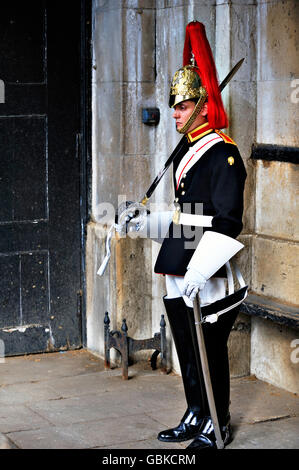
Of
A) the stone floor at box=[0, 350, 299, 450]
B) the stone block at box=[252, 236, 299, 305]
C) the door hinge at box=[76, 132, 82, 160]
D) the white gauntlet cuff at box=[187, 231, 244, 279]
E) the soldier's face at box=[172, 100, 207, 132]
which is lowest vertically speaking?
the stone floor at box=[0, 350, 299, 450]

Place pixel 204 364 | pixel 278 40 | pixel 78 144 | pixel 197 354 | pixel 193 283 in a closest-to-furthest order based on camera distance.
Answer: pixel 193 283 < pixel 204 364 < pixel 197 354 < pixel 278 40 < pixel 78 144

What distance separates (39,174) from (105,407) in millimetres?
1662

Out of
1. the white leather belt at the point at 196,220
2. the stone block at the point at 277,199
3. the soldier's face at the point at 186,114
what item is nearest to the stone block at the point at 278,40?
the stone block at the point at 277,199

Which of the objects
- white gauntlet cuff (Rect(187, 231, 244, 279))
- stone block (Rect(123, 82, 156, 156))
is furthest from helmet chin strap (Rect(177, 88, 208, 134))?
stone block (Rect(123, 82, 156, 156))

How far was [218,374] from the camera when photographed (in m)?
5.02

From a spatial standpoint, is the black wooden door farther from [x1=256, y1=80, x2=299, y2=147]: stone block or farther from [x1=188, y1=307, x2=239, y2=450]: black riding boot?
[x1=188, y1=307, x2=239, y2=450]: black riding boot

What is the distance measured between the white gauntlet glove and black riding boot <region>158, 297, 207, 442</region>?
1.17 feet

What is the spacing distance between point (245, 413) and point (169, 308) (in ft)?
2.75

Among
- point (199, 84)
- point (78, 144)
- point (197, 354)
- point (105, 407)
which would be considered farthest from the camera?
point (78, 144)

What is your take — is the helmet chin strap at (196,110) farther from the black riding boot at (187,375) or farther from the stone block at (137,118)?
the stone block at (137,118)

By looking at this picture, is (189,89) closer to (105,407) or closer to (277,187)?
(277,187)

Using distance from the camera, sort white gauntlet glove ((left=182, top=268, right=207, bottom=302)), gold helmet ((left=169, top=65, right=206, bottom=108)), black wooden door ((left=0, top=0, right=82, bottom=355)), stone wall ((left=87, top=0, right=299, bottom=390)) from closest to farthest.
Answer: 1. white gauntlet glove ((left=182, top=268, right=207, bottom=302))
2. gold helmet ((left=169, top=65, right=206, bottom=108))
3. stone wall ((left=87, top=0, right=299, bottom=390))
4. black wooden door ((left=0, top=0, right=82, bottom=355))

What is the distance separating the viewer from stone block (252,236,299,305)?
5.85 meters

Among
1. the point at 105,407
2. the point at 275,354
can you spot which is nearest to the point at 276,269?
the point at 275,354
